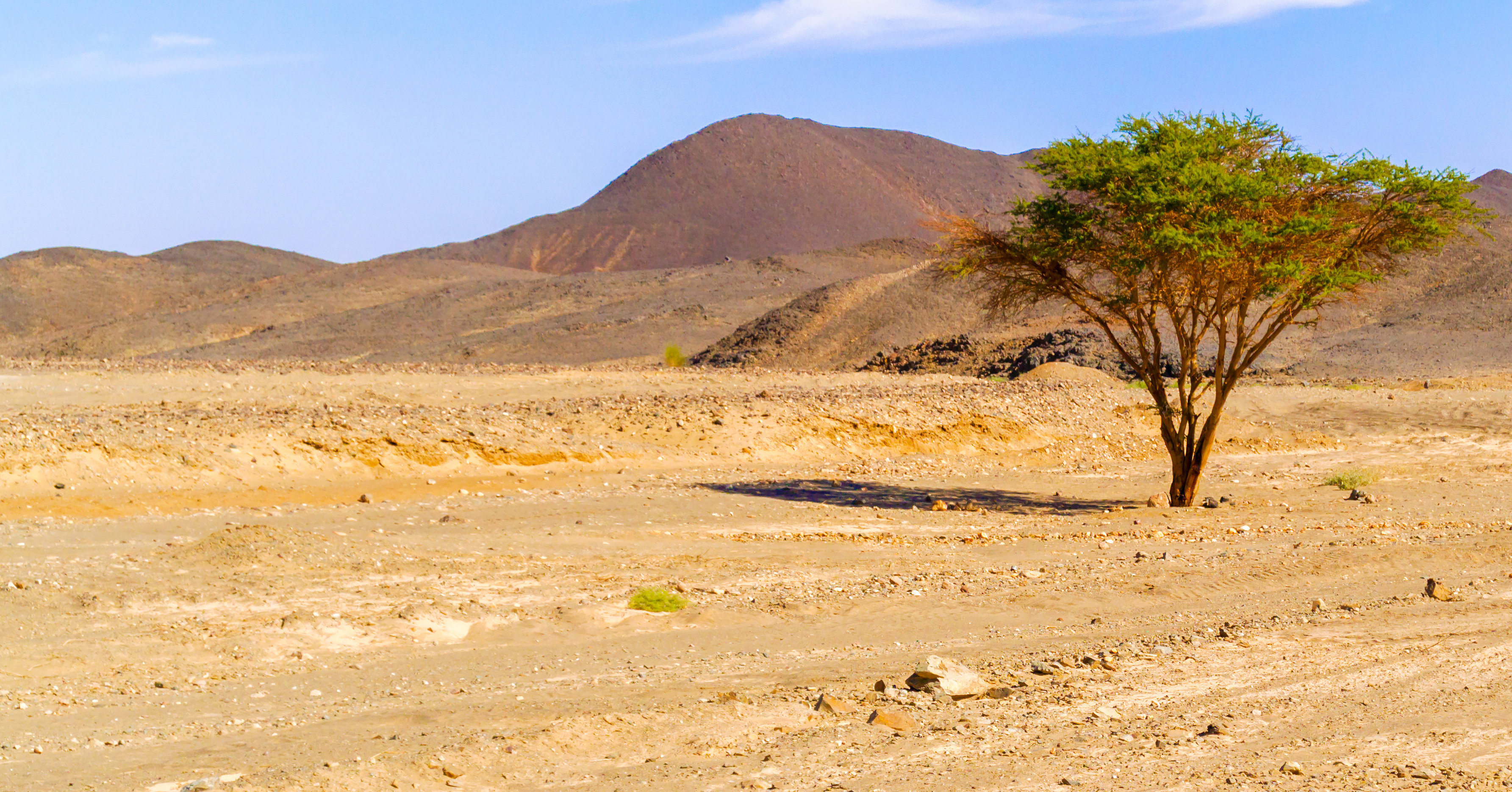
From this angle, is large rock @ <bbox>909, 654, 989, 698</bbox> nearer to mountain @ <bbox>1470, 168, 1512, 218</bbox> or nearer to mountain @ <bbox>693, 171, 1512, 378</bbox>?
mountain @ <bbox>693, 171, 1512, 378</bbox>

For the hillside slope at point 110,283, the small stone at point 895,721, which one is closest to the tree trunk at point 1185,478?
the small stone at point 895,721

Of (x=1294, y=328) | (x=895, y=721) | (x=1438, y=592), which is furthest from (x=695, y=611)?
(x=1294, y=328)

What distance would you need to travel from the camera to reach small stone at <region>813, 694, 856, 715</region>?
716 cm

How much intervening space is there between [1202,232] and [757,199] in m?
117

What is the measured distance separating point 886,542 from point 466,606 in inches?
221

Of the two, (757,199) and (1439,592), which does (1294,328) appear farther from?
(757,199)

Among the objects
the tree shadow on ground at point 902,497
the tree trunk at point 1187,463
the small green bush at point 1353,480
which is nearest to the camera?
the tree trunk at point 1187,463

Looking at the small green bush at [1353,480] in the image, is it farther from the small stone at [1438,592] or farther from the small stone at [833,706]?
the small stone at [833,706]

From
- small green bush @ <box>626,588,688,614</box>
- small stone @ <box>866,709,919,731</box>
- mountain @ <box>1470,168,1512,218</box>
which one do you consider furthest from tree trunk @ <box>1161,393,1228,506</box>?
mountain @ <box>1470,168,1512,218</box>

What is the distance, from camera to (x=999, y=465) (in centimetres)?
2177

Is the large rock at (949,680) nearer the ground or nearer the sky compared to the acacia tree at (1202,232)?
nearer the ground

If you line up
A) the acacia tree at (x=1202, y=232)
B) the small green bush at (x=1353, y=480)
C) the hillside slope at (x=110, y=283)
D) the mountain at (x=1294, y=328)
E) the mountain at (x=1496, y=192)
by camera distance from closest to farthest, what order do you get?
the acacia tree at (x=1202, y=232), the small green bush at (x=1353, y=480), the mountain at (x=1294, y=328), the hillside slope at (x=110, y=283), the mountain at (x=1496, y=192)

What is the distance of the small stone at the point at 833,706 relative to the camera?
716 centimetres

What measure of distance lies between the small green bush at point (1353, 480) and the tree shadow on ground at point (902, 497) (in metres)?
3.31
